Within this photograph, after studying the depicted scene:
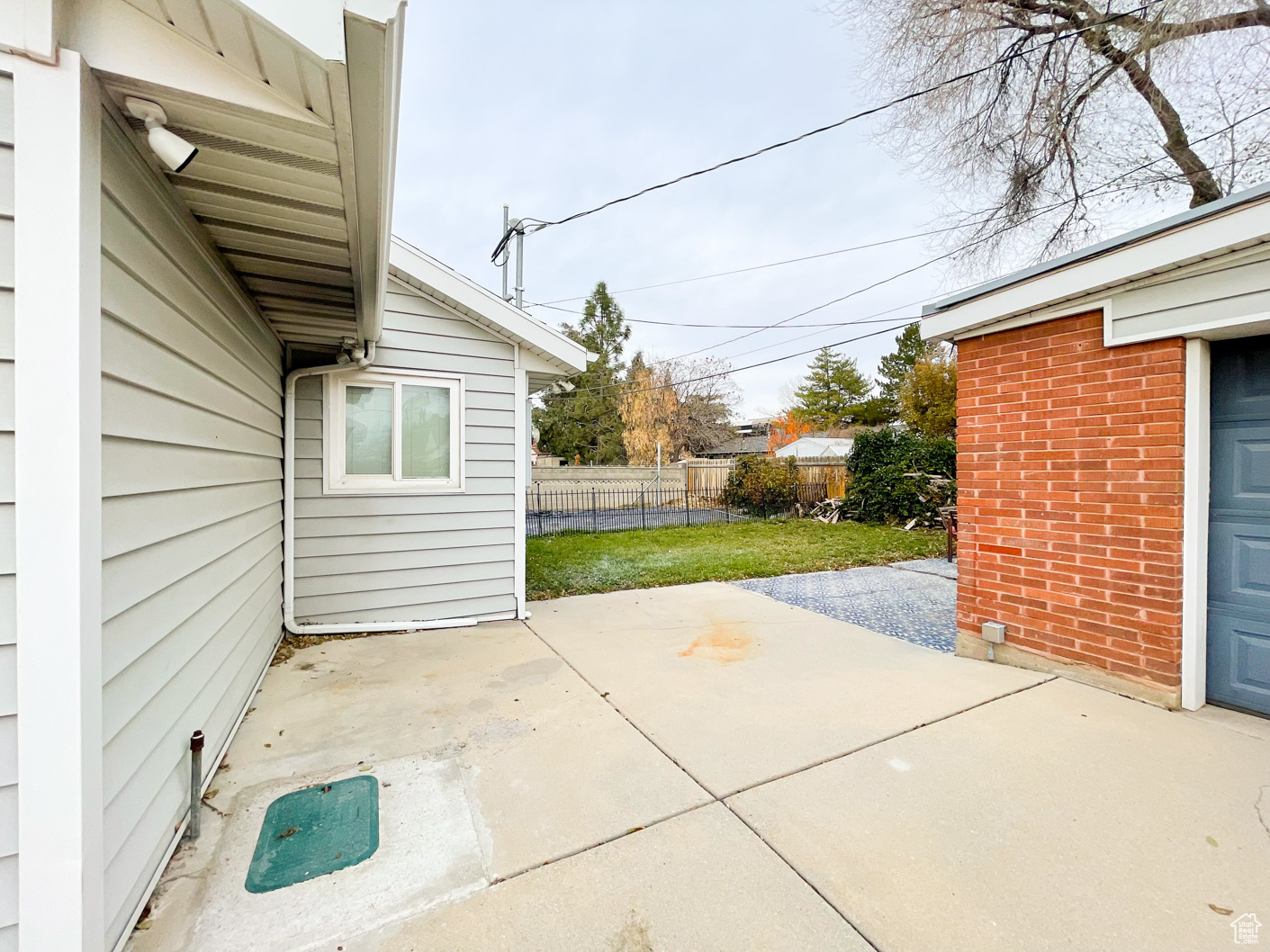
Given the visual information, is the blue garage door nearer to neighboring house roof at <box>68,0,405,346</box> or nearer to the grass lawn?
neighboring house roof at <box>68,0,405,346</box>

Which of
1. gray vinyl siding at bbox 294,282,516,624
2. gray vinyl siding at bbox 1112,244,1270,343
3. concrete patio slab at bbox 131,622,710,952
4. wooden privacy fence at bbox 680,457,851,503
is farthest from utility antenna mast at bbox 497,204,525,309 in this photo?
gray vinyl siding at bbox 1112,244,1270,343

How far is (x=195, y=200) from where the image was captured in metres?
1.94

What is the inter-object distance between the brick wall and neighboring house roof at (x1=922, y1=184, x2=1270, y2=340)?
158mm

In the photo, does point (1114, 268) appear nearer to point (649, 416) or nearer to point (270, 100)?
point (270, 100)

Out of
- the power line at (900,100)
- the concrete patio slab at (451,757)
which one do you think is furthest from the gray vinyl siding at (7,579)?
the power line at (900,100)

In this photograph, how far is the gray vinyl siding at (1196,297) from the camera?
7.86 feet

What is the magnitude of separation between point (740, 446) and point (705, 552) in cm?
2200

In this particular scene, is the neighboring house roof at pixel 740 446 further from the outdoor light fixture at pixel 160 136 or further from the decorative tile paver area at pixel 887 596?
the outdoor light fixture at pixel 160 136

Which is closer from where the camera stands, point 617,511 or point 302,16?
point 302,16

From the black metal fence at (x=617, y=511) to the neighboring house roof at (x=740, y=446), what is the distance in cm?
992

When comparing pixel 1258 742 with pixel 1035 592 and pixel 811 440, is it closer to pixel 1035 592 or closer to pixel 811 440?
pixel 1035 592

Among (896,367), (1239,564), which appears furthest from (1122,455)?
(896,367)

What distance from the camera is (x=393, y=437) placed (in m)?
4.27

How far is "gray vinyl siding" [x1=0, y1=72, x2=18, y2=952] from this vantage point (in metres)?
1.19
